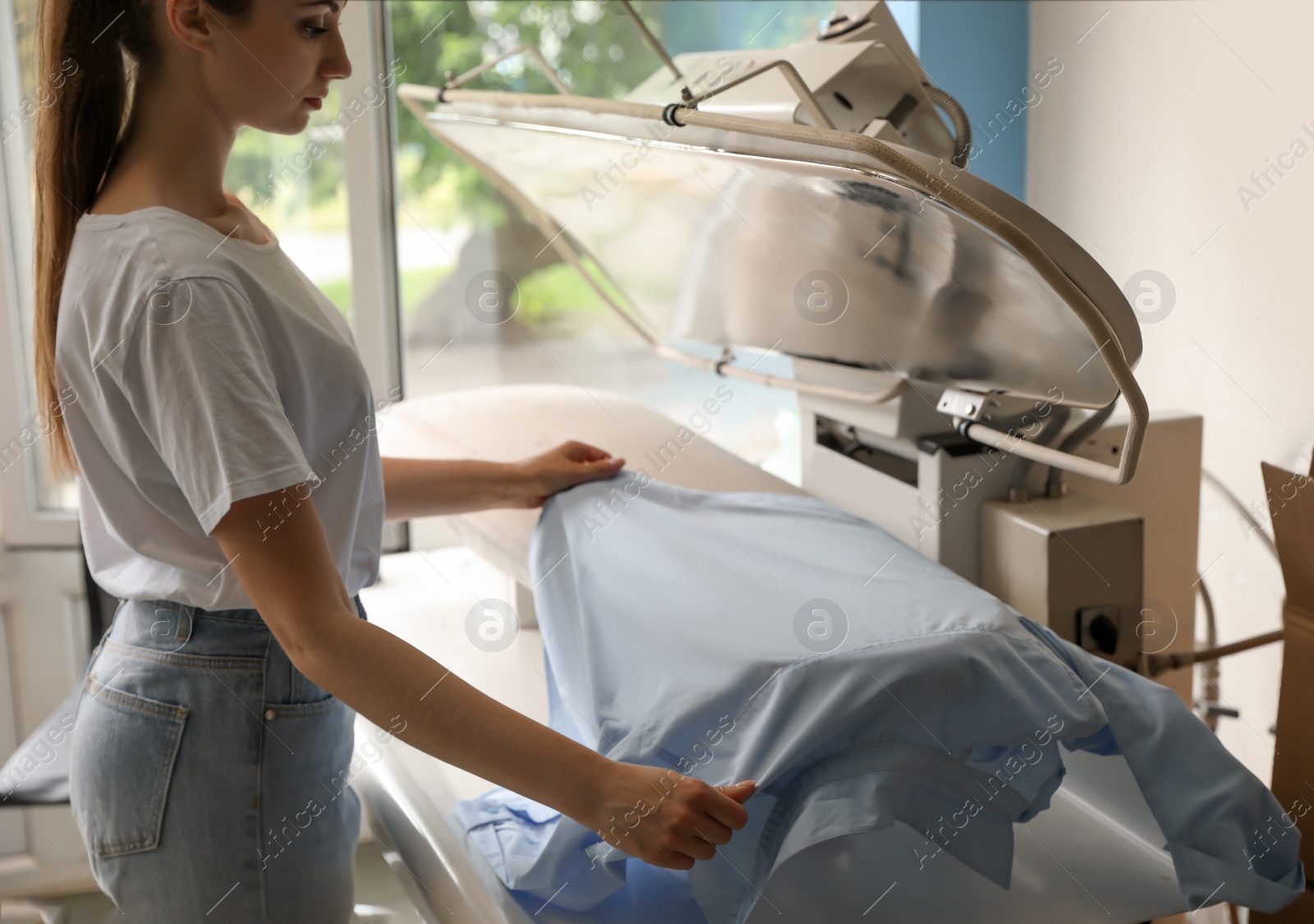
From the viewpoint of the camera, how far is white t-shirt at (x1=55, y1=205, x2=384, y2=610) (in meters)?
0.74

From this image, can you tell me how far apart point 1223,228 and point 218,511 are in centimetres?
169

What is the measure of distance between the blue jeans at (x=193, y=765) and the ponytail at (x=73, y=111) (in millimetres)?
204

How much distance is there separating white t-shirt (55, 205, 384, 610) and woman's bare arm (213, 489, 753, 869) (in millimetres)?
27

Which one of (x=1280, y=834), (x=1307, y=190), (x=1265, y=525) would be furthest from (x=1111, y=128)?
(x=1280, y=834)

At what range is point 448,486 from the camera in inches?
50.6

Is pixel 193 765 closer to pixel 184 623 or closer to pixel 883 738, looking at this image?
pixel 184 623

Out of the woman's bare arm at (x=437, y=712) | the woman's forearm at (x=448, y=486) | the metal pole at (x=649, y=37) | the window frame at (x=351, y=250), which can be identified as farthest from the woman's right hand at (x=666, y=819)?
the window frame at (x=351, y=250)

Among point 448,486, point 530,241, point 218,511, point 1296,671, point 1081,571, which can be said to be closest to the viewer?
point 218,511

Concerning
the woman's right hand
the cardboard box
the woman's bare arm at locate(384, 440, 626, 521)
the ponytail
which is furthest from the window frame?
the cardboard box

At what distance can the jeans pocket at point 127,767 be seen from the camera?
88 cm

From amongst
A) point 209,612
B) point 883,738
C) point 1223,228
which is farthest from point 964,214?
point 1223,228

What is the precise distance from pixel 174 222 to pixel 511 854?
55 centimetres

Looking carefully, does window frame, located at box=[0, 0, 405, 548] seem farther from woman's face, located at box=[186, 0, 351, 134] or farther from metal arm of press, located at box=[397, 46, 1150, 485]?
woman's face, located at box=[186, 0, 351, 134]

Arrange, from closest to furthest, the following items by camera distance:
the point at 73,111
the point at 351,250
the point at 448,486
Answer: the point at 73,111 → the point at 448,486 → the point at 351,250
